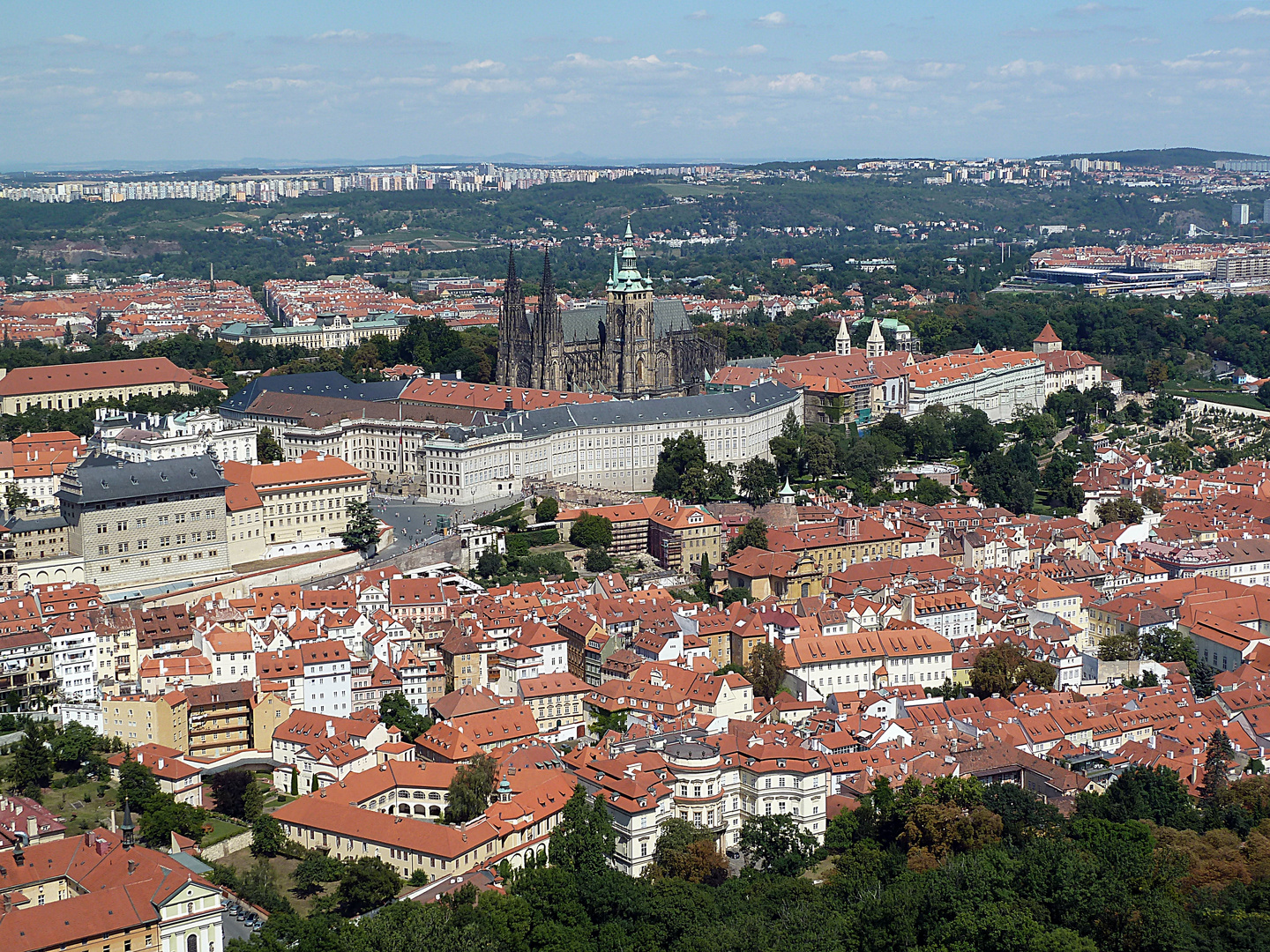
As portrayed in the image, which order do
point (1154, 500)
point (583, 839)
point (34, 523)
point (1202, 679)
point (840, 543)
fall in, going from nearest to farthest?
point (583, 839) < point (1202, 679) < point (34, 523) < point (840, 543) < point (1154, 500)

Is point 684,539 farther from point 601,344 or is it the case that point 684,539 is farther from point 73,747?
point 73,747

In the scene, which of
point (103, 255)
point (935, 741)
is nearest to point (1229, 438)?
point (935, 741)

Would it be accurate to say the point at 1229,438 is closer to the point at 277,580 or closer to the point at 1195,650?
the point at 1195,650

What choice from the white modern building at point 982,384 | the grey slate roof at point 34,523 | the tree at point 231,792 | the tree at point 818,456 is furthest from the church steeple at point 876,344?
the tree at point 231,792

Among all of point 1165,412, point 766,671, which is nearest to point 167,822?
point 766,671

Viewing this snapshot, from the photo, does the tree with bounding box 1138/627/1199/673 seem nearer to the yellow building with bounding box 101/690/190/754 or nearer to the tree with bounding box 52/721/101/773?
the yellow building with bounding box 101/690/190/754

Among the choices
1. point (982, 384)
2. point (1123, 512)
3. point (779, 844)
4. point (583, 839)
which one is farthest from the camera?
point (982, 384)
